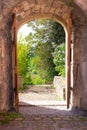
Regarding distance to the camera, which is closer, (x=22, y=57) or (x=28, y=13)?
(x=28, y=13)

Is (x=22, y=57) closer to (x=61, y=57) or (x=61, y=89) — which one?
(x=61, y=57)

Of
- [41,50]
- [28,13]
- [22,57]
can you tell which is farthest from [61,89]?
[41,50]

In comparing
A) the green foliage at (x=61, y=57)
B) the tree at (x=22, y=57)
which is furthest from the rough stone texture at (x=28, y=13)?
the tree at (x=22, y=57)

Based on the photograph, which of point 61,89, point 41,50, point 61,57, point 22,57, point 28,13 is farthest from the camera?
point 41,50

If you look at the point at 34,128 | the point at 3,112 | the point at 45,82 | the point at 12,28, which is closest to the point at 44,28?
the point at 45,82

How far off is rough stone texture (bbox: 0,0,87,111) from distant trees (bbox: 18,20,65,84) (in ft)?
20.5

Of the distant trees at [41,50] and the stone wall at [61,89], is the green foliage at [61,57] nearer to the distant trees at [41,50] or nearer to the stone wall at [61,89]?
the distant trees at [41,50]

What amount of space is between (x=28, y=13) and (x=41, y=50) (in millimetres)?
8126

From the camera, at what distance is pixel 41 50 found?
14.8 metres

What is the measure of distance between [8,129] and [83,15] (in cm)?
278

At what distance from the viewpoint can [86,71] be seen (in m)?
5.59

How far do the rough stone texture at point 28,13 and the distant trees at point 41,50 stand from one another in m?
6.24

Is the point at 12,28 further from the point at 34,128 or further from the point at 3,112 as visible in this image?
the point at 34,128

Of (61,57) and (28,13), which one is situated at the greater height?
(28,13)
